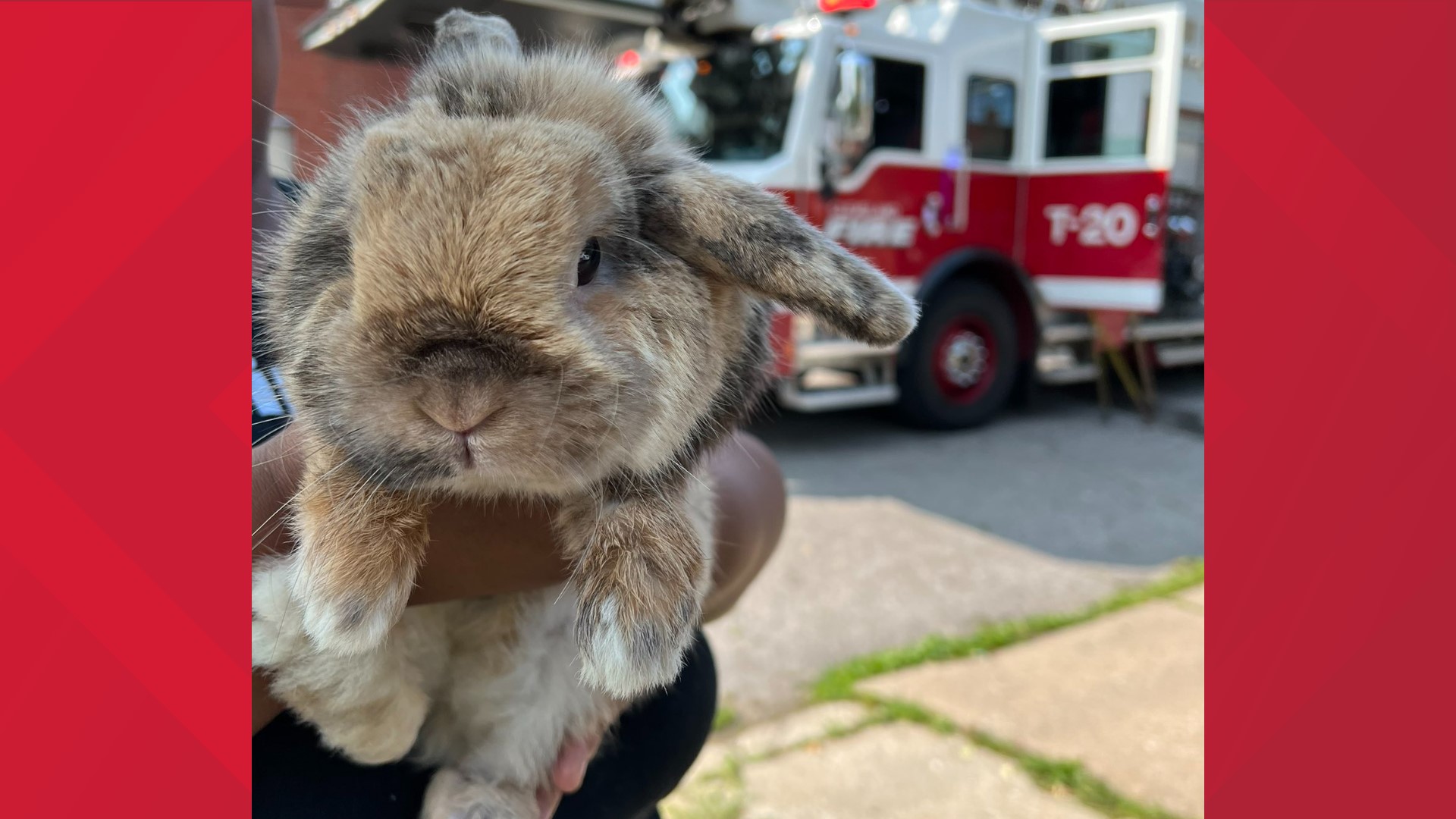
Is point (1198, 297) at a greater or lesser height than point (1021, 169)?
lesser

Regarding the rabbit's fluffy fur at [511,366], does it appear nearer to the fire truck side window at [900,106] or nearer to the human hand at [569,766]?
the human hand at [569,766]

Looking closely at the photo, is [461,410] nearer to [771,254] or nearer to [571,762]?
[771,254]

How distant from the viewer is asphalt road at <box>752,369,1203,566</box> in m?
5.25

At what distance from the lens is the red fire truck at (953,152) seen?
255 inches

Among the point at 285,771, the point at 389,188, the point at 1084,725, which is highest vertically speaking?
the point at 389,188

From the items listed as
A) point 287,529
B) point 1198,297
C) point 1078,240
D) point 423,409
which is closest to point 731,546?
point 287,529

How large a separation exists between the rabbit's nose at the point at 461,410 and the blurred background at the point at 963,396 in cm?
78

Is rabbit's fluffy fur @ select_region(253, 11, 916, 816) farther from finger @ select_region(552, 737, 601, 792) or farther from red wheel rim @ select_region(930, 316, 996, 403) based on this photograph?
red wheel rim @ select_region(930, 316, 996, 403)

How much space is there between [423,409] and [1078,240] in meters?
7.35

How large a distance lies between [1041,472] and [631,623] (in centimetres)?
572

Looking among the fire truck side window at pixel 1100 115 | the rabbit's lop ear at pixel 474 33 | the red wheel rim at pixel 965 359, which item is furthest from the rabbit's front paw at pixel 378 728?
the fire truck side window at pixel 1100 115

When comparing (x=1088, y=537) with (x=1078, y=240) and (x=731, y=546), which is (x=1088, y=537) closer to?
(x=1078, y=240)

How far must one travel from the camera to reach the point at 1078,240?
7.48 metres

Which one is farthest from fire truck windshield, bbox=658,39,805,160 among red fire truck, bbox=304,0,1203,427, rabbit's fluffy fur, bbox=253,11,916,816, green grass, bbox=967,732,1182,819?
rabbit's fluffy fur, bbox=253,11,916,816
